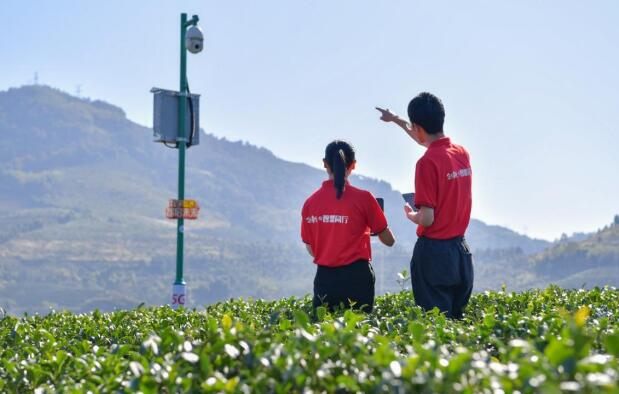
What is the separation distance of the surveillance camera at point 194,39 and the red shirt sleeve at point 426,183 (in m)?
10.2

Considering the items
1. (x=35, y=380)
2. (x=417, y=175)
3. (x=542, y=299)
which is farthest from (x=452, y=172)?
(x=35, y=380)

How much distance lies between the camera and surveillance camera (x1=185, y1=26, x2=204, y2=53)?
1642cm

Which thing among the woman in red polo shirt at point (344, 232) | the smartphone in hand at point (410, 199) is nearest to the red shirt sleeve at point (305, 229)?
the woman in red polo shirt at point (344, 232)

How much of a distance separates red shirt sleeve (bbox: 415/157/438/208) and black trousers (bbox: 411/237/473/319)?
0.36 m

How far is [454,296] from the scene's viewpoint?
7441 millimetres

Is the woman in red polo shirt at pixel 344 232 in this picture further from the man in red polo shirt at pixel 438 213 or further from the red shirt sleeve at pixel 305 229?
the man in red polo shirt at pixel 438 213

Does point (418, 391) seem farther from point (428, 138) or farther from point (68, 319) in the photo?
point (68, 319)

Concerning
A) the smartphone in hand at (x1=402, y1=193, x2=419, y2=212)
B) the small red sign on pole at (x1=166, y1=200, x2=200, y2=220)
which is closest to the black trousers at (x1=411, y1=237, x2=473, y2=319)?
the smartphone in hand at (x1=402, y1=193, x2=419, y2=212)

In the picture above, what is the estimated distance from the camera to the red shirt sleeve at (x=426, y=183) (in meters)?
7.01

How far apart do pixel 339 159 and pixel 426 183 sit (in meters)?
1.01

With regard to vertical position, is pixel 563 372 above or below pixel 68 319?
above

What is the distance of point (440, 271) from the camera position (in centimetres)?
710

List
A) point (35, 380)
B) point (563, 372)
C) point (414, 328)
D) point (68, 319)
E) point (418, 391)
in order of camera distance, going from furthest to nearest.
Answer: point (68, 319), point (35, 380), point (414, 328), point (418, 391), point (563, 372)

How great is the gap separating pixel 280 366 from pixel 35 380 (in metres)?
1.78
